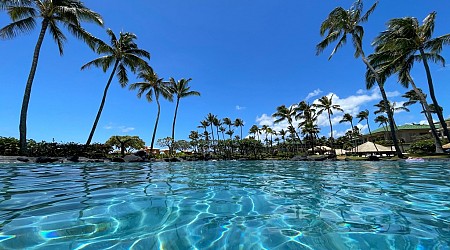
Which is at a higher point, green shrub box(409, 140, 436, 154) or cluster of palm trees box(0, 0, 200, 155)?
cluster of palm trees box(0, 0, 200, 155)

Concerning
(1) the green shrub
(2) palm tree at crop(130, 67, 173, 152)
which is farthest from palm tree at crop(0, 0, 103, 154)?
(1) the green shrub

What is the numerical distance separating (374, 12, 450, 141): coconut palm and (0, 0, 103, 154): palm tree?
2453 centimetres

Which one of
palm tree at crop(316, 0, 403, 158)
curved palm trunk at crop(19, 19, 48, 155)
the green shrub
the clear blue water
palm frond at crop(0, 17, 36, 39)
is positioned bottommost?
the clear blue water

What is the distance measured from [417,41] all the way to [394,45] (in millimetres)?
2135

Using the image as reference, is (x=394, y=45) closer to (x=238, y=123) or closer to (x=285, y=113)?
(x=285, y=113)

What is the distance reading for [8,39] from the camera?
590 inches

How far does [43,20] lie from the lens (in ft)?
51.1

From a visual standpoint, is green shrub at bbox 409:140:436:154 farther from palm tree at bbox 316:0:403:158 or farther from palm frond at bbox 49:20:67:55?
palm frond at bbox 49:20:67:55

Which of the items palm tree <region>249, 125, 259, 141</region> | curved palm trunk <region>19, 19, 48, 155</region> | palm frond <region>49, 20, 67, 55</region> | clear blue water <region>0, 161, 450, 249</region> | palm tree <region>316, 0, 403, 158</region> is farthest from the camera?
palm tree <region>249, 125, 259, 141</region>

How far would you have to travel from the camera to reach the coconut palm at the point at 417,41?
1762cm

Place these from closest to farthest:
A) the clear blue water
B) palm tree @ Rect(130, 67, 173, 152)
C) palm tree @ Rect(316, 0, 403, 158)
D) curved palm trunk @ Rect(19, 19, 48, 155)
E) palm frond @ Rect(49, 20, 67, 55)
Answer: the clear blue water → curved palm trunk @ Rect(19, 19, 48, 155) → palm frond @ Rect(49, 20, 67, 55) → palm tree @ Rect(316, 0, 403, 158) → palm tree @ Rect(130, 67, 173, 152)

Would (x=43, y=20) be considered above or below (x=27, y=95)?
above

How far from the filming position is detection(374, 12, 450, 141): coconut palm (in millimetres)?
17625

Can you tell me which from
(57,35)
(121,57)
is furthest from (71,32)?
(121,57)
